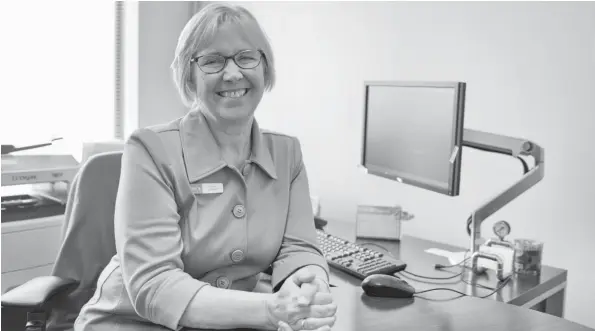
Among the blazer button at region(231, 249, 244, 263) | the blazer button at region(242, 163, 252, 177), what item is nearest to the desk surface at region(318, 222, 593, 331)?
the blazer button at region(231, 249, 244, 263)

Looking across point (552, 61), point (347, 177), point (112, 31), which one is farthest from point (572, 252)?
point (112, 31)

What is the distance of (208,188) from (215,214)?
0.19ft

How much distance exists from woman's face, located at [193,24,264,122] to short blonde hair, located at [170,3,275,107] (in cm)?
1

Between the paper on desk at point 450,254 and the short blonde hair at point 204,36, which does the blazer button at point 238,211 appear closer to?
the short blonde hair at point 204,36

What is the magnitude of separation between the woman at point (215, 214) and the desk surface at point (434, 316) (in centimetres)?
7

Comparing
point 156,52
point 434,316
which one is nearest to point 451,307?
point 434,316

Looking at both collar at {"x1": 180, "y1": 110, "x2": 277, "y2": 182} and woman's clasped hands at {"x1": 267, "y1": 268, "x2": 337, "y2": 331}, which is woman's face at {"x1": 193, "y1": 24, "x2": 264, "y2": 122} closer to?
collar at {"x1": 180, "y1": 110, "x2": 277, "y2": 182}

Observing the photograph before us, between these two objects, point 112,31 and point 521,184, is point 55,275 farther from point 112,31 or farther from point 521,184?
point 112,31

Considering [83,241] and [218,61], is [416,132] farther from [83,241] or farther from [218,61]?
[83,241]

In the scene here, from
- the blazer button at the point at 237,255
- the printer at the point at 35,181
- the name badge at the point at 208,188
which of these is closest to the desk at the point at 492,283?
the blazer button at the point at 237,255

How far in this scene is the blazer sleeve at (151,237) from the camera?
1070 mm

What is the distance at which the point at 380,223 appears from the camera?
193cm

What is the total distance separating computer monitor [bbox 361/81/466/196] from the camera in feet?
5.18

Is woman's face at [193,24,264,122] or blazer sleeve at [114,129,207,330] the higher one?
woman's face at [193,24,264,122]
